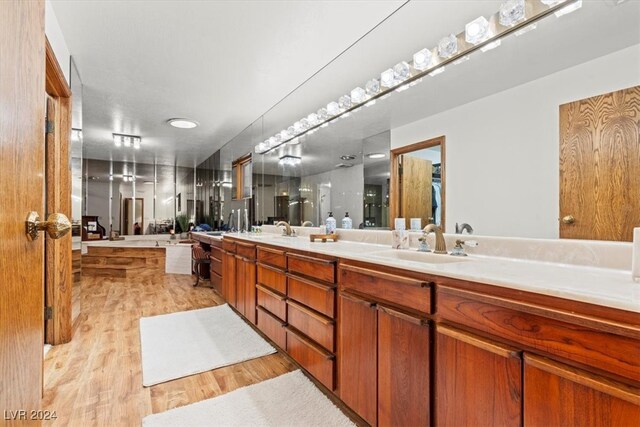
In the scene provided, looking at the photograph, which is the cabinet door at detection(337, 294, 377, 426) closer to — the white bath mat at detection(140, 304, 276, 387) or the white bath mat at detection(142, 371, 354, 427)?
the white bath mat at detection(142, 371, 354, 427)

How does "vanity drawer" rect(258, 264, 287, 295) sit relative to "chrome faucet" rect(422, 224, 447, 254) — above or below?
below

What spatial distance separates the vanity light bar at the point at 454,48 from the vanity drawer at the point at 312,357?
1.85 m

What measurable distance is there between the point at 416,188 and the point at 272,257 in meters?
1.14

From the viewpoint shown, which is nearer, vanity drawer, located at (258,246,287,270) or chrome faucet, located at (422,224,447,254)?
chrome faucet, located at (422,224,447,254)

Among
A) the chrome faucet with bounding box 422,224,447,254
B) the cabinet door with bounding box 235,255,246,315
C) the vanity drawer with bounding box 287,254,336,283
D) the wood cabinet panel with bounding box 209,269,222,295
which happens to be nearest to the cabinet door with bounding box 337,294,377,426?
the vanity drawer with bounding box 287,254,336,283

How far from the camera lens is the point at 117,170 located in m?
6.84

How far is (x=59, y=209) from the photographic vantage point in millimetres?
2334

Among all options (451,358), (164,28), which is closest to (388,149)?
(451,358)

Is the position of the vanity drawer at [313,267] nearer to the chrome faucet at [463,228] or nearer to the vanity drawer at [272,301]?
the vanity drawer at [272,301]

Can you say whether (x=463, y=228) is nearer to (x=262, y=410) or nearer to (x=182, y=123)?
(x=262, y=410)

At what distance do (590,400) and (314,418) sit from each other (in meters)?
1.21

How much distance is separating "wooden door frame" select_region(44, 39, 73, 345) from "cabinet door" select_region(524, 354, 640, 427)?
3.01 meters

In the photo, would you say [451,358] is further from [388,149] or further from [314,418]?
[388,149]

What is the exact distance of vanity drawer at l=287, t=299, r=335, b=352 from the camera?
1.63 meters
